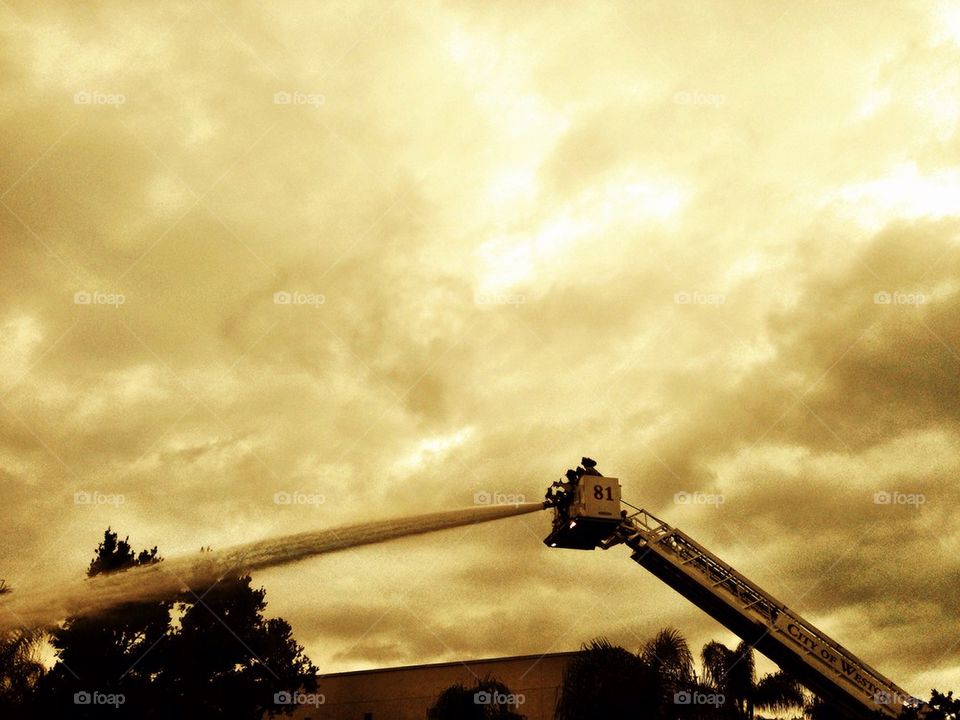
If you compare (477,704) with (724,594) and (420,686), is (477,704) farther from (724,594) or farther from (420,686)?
(420,686)

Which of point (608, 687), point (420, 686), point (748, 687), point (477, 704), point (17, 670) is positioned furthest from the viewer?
point (420, 686)

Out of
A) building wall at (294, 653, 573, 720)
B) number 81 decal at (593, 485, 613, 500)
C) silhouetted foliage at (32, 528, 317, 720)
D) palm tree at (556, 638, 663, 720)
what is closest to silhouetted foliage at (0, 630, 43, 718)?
silhouetted foliage at (32, 528, 317, 720)

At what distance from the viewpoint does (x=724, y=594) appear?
26719 mm

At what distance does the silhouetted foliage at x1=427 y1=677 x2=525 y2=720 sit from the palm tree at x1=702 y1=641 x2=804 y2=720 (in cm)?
1002

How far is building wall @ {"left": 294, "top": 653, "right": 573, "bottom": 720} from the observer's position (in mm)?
52281

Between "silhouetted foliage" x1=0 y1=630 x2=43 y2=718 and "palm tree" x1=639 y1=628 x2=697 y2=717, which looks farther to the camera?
"silhouetted foliage" x1=0 y1=630 x2=43 y2=718

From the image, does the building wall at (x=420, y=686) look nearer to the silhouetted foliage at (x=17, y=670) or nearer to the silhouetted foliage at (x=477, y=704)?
the silhouetted foliage at (x=477, y=704)

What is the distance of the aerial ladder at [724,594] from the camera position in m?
25.6

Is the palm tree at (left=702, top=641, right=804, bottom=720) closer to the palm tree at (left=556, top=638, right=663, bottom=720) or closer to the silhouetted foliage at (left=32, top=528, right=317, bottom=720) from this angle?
the palm tree at (left=556, top=638, right=663, bottom=720)

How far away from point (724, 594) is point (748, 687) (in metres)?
16.6

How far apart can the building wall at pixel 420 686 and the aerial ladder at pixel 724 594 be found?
23.9 meters

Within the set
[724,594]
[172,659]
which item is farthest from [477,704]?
[172,659]

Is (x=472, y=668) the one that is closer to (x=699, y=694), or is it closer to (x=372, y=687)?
(x=372, y=687)

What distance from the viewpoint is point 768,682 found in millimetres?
39750
